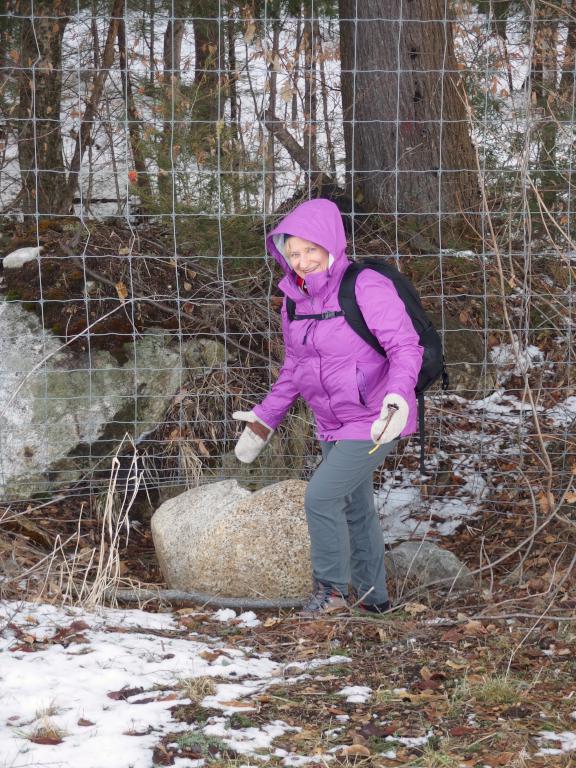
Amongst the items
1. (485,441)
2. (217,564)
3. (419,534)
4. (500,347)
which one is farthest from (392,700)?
(500,347)

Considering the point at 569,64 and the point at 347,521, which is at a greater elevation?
the point at 569,64

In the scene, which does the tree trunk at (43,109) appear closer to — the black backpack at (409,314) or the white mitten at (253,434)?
the white mitten at (253,434)

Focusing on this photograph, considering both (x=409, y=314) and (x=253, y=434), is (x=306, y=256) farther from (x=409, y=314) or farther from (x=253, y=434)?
(x=253, y=434)

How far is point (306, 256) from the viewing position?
3.76 m

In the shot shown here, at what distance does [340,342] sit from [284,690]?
1.34 meters

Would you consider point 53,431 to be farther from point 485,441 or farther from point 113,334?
point 485,441

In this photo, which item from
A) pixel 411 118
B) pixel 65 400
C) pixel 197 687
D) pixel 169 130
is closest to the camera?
pixel 197 687

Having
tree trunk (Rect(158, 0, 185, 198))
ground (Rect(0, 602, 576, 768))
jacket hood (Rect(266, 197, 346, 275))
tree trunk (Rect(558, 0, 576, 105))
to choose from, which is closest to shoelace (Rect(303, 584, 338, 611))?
ground (Rect(0, 602, 576, 768))

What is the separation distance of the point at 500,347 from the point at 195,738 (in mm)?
4151

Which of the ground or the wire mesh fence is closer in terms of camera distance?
the ground

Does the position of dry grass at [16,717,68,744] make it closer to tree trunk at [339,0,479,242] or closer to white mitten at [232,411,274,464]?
white mitten at [232,411,274,464]

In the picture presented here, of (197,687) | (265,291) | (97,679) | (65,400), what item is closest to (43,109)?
(265,291)

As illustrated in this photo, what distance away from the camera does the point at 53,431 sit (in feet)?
17.2

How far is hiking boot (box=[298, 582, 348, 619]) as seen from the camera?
396 cm
